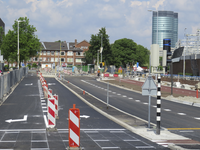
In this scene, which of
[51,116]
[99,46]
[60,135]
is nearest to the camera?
[60,135]

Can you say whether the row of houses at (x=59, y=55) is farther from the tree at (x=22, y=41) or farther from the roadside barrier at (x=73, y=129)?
the roadside barrier at (x=73, y=129)

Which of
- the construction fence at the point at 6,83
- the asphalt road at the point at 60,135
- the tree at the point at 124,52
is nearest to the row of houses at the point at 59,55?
the tree at the point at 124,52

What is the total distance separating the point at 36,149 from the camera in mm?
8508

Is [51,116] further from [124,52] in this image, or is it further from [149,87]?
[124,52]

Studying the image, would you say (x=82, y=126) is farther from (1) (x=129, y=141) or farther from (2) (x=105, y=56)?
(2) (x=105, y=56)

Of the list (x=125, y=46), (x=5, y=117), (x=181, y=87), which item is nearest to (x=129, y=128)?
(x=5, y=117)

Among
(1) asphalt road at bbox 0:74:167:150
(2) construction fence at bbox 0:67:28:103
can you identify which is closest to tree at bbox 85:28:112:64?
(2) construction fence at bbox 0:67:28:103

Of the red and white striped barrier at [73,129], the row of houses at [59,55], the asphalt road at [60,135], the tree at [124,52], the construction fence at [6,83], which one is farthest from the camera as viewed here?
the row of houses at [59,55]

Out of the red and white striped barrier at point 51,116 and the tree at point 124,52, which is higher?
the tree at point 124,52

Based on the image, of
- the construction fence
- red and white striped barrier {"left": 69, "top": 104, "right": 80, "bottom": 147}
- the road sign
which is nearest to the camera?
red and white striped barrier {"left": 69, "top": 104, "right": 80, "bottom": 147}

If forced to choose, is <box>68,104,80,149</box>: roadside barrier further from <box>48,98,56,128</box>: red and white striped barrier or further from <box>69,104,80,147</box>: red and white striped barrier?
<box>48,98,56,128</box>: red and white striped barrier

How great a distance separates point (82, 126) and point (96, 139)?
2.72 metres

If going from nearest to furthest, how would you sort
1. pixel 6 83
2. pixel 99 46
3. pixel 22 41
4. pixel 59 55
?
1. pixel 6 83
2. pixel 22 41
3. pixel 99 46
4. pixel 59 55

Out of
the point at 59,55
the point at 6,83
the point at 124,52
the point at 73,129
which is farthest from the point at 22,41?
the point at 59,55
